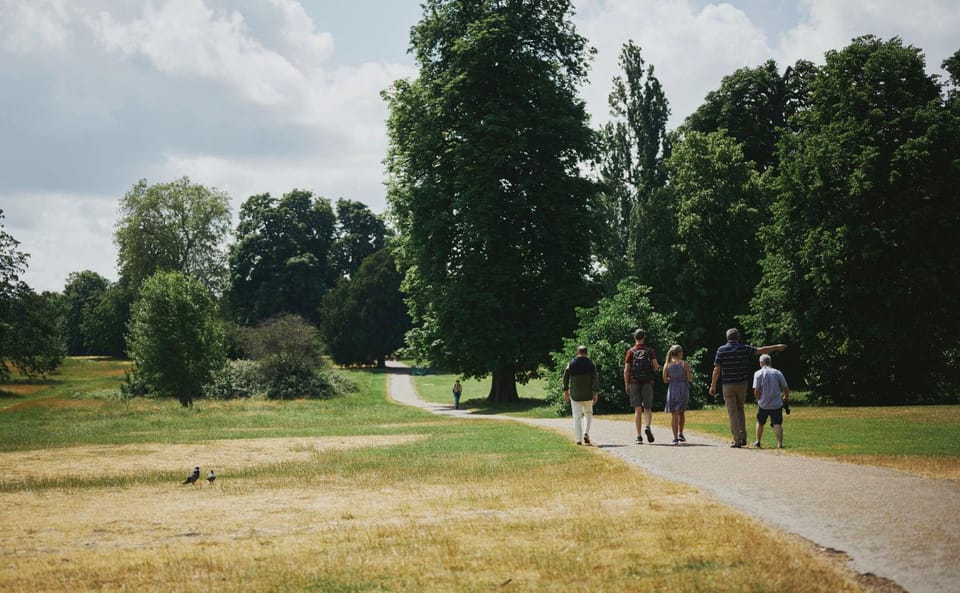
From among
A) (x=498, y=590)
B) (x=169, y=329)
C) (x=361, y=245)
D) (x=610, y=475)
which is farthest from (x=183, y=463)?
(x=361, y=245)

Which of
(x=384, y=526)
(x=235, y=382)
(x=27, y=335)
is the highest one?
(x=27, y=335)

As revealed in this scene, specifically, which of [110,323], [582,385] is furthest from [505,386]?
[110,323]

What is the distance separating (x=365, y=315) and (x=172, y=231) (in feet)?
74.6

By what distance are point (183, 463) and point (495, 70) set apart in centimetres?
2862

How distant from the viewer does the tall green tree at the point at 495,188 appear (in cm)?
4009

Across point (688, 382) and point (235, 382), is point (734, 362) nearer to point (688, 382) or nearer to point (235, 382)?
point (688, 382)

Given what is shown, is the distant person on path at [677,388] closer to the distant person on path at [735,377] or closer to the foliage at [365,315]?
the distant person on path at [735,377]

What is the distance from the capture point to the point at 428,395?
206 ft

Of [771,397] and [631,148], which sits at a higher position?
[631,148]

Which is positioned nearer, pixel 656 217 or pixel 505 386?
pixel 505 386

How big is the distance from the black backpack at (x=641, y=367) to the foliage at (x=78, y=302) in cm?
12108

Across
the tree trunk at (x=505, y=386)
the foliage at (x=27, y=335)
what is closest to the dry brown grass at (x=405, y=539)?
the tree trunk at (x=505, y=386)

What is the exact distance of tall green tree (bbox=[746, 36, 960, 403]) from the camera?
33750 millimetres

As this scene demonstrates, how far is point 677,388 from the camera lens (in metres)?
17.1
